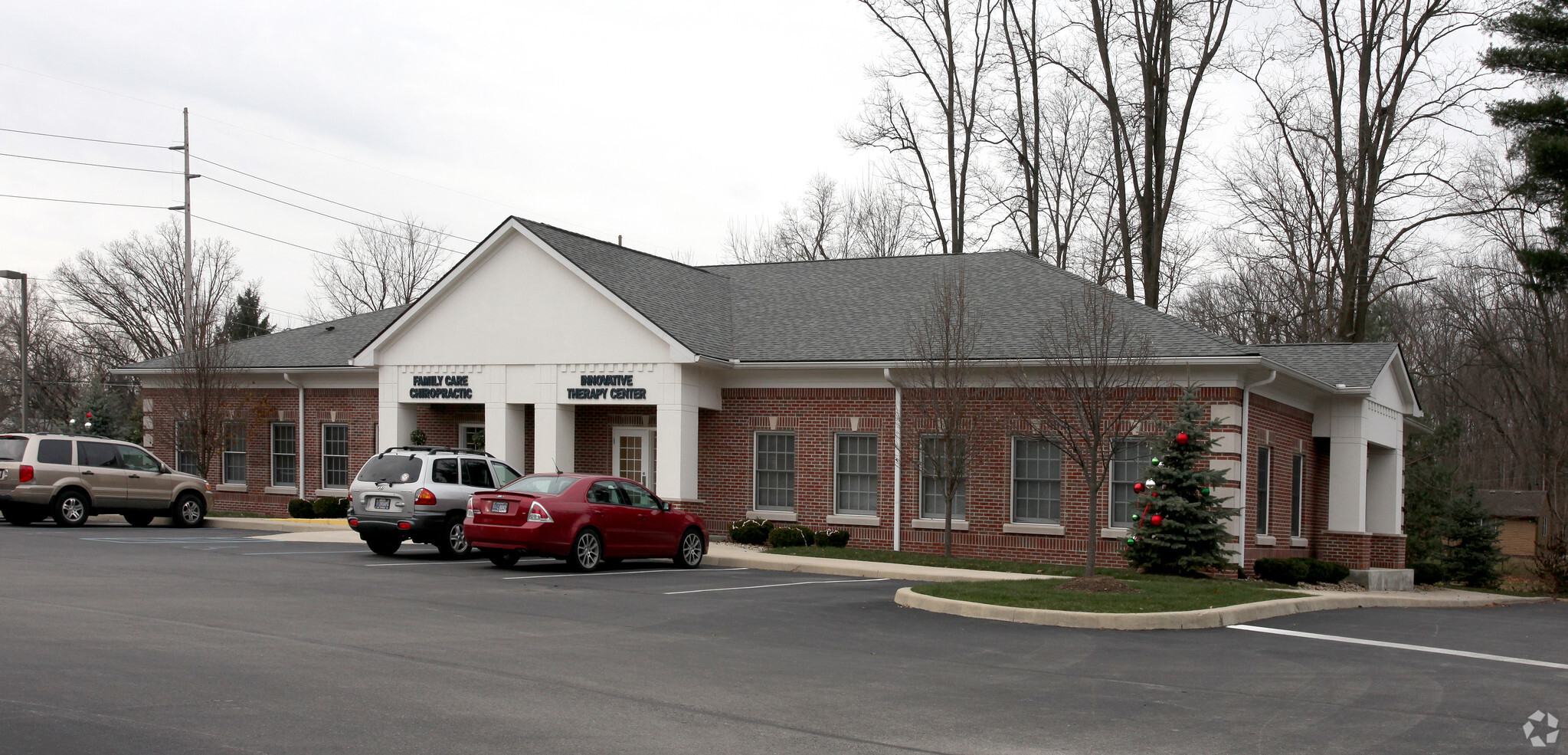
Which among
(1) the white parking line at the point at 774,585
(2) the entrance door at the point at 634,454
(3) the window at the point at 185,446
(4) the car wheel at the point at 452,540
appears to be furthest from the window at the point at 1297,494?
(3) the window at the point at 185,446

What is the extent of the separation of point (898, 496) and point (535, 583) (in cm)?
1003

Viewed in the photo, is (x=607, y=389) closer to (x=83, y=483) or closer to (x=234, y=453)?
(x=83, y=483)

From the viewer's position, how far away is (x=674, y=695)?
8688mm

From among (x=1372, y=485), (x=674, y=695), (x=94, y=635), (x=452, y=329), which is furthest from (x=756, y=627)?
(x=1372, y=485)

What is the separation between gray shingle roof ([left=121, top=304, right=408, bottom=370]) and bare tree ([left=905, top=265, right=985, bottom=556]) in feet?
46.3

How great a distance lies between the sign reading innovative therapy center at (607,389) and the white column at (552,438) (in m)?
0.61

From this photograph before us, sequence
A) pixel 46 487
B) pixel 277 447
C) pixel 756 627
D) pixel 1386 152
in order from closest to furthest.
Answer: pixel 756 627 → pixel 46 487 → pixel 277 447 → pixel 1386 152

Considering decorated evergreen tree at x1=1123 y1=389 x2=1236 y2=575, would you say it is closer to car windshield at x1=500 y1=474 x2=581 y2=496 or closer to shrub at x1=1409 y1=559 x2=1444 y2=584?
car windshield at x1=500 y1=474 x2=581 y2=496

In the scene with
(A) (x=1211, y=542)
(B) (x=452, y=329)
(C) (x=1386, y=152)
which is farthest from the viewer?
(C) (x=1386, y=152)

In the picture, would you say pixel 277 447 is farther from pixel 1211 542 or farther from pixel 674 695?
pixel 674 695

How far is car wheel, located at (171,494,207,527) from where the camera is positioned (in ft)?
86.7

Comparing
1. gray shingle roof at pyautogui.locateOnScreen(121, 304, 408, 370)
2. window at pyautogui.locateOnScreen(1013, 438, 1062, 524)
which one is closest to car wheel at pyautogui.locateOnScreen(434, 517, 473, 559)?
window at pyautogui.locateOnScreen(1013, 438, 1062, 524)

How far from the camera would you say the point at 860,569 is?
20.0 meters

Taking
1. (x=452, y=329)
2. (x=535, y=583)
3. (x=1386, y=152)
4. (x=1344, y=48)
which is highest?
(x=1344, y=48)
